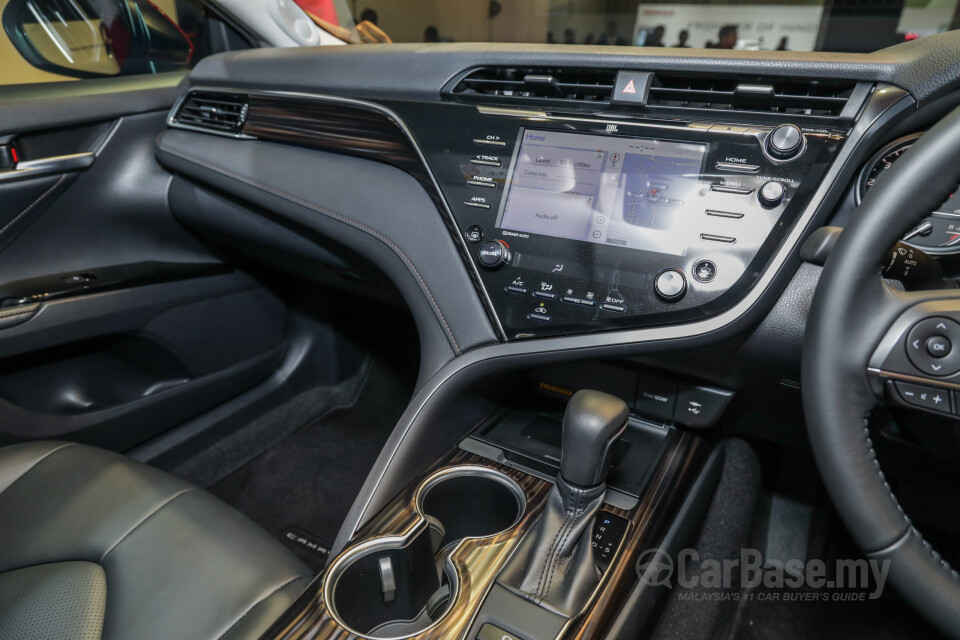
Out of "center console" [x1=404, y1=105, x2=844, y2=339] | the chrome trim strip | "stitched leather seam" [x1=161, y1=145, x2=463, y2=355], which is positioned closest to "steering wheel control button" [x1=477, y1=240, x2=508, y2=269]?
"center console" [x1=404, y1=105, x2=844, y2=339]

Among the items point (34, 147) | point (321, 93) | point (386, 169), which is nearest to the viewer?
point (386, 169)

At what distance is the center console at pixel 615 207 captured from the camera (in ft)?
2.34

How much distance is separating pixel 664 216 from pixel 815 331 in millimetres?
267

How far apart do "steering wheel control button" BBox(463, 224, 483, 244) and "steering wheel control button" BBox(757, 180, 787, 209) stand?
0.36 metres

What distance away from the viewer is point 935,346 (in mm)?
511

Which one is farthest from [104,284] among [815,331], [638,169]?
[815,331]

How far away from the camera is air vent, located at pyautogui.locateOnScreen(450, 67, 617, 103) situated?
84 cm

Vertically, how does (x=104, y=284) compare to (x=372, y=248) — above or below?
below

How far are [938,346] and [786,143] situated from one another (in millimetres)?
295

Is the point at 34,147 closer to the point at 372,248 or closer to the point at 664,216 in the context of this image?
the point at 372,248

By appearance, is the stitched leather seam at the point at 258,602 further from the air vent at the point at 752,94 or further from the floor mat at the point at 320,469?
the air vent at the point at 752,94

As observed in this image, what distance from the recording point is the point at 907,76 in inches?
26.3

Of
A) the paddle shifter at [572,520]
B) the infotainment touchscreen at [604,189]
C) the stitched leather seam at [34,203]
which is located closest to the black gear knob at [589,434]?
the paddle shifter at [572,520]

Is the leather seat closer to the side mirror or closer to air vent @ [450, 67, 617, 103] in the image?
air vent @ [450, 67, 617, 103]
